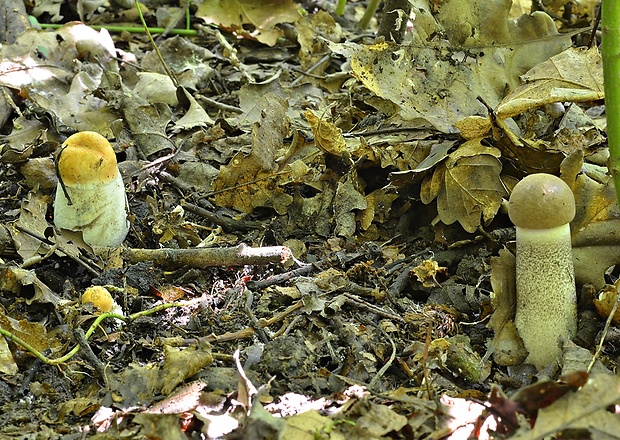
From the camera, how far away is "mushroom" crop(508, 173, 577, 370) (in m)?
2.33

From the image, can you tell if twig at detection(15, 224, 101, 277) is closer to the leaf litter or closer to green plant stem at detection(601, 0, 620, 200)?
the leaf litter

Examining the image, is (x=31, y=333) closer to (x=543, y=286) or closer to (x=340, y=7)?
(x=543, y=286)

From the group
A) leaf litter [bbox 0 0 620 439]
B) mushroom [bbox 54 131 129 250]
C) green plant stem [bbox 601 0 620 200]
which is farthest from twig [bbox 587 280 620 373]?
mushroom [bbox 54 131 129 250]

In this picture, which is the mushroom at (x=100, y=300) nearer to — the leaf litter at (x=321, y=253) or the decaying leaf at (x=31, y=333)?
the leaf litter at (x=321, y=253)

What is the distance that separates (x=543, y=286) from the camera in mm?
2408

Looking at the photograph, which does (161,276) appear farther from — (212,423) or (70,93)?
(70,93)

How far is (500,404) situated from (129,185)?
2180 millimetres

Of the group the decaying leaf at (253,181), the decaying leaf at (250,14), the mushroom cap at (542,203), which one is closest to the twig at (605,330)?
the mushroom cap at (542,203)

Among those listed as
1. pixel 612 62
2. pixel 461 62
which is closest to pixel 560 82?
pixel 461 62

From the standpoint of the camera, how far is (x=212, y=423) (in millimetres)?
1971

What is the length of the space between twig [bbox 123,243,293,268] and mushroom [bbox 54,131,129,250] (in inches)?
6.4

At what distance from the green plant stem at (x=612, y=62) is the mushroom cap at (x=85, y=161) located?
1.95 metres

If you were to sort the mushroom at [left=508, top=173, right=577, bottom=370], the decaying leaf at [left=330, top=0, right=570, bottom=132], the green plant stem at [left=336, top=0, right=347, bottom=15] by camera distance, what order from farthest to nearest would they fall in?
1. the green plant stem at [left=336, top=0, right=347, bottom=15]
2. the decaying leaf at [left=330, top=0, right=570, bottom=132]
3. the mushroom at [left=508, top=173, right=577, bottom=370]

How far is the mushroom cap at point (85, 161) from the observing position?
2.82 metres
